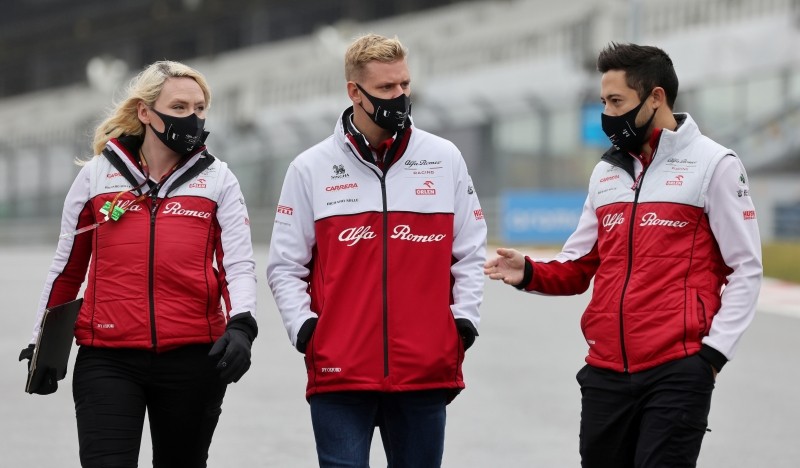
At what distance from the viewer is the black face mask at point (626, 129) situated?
4.52m

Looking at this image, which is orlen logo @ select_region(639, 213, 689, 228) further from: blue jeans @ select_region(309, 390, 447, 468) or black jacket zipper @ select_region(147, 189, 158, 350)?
black jacket zipper @ select_region(147, 189, 158, 350)

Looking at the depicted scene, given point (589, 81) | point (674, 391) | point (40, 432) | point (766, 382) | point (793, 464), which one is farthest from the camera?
point (589, 81)

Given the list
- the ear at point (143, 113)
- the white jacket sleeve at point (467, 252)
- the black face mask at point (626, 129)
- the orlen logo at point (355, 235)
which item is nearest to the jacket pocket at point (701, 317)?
the black face mask at point (626, 129)

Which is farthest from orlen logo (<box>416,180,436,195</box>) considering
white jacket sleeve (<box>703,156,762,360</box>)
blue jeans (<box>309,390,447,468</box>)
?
white jacket sleeve (<box>703,156,762,360</box>)

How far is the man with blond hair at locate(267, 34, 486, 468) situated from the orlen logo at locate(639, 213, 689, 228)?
531mm

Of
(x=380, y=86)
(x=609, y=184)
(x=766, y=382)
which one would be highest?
(x=380, y=86)

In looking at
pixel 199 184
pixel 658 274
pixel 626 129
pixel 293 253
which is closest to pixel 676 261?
pixel 658 274

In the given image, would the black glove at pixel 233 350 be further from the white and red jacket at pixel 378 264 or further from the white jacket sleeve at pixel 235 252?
the white and red jacket at pixel 378 264

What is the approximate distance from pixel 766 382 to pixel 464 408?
2.52 metres

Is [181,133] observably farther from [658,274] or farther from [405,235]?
[658,274]

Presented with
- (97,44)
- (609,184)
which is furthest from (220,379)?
(97,44)

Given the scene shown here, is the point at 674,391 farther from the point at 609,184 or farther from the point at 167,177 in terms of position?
the point at 167,177

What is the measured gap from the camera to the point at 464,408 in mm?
9195

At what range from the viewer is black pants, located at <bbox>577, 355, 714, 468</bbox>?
427 cm
